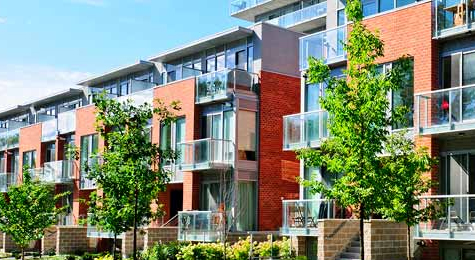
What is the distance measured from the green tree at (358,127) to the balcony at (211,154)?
14.9 meters

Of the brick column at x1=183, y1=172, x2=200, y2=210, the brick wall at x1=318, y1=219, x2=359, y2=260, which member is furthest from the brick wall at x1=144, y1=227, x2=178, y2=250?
the brick wall at x1=318, y1=219, x2=359, y2=260

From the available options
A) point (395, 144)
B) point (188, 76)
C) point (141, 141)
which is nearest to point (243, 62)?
point (188, 76)

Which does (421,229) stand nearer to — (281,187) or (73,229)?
(281,187)

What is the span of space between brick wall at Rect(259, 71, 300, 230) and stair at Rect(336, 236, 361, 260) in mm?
8938

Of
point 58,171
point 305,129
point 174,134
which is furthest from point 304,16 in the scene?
point 305,129

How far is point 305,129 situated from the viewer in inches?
1150

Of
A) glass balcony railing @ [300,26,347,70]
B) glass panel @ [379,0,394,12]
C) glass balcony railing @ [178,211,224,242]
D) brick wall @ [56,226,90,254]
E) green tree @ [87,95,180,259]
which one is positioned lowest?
brick wall @ [56,226,90,254]

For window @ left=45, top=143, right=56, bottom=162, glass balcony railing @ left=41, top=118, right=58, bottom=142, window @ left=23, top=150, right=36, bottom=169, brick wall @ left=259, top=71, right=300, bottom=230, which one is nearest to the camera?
brick wall @ left=259, top=71, right=300, bottom=230

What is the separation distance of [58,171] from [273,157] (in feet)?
58.9

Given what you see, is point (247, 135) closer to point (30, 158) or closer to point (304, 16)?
point (304, 16)

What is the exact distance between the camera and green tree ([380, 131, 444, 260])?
1884 centimetres

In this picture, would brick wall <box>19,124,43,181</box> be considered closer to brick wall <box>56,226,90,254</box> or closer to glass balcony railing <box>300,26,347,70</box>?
brick wall <box>56,226,90,254</box>

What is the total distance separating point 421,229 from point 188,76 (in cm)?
1874

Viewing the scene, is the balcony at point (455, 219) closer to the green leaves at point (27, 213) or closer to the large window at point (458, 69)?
the large window at point (458, 69)
